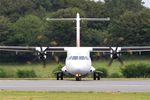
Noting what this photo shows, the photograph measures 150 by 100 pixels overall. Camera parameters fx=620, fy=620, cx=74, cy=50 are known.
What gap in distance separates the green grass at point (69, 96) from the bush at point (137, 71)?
24526 mm

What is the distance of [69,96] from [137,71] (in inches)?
1052

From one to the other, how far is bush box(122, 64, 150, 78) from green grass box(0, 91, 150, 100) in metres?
24.5

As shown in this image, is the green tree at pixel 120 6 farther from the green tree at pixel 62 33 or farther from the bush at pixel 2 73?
the bush at pixel 2 73

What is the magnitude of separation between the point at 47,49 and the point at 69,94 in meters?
22.8

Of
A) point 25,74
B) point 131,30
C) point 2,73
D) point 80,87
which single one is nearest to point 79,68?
point 80,87

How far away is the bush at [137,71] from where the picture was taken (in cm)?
5291

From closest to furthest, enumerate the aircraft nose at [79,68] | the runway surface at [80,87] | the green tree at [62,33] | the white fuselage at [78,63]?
1. the runway surface at [80,87]
2. the aircraft nose at [79,68]
3. the white fuselage at [78,63]
4. the green tree at [62,33]

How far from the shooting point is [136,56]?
73.1 meters

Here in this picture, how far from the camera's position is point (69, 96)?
1059 inches

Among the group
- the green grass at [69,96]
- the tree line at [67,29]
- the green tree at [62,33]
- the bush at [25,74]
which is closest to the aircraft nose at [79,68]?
the bush at [25,74]

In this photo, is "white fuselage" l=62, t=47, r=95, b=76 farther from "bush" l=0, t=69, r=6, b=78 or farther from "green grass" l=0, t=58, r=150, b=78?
"green grass" l=0, t=58, r=150, b=78

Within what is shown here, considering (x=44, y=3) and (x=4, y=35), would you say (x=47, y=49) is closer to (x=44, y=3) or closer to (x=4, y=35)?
(x=4, y=35)

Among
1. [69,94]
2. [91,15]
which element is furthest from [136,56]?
[69,94]

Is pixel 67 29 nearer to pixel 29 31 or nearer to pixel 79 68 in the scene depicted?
pixel 29 31
